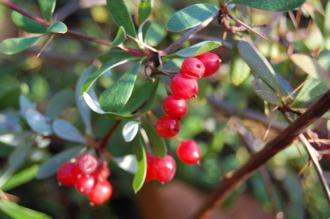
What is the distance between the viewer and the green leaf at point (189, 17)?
0.85 m

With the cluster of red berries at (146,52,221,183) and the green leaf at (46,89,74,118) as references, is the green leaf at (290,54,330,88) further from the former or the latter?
the green leaf at (46,89,74,118)

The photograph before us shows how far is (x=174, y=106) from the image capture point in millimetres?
867

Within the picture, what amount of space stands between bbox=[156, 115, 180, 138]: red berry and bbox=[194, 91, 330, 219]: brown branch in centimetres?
17

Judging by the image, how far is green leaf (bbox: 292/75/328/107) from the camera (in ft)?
2.86

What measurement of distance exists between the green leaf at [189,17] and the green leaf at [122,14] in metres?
0.06

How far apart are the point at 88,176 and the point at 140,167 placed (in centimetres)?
12

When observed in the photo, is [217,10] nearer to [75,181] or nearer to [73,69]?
[75,181]

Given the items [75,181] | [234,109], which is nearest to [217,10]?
[75,181]

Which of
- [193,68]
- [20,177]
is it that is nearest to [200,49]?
[193,68]

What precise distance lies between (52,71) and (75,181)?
0.90 meters

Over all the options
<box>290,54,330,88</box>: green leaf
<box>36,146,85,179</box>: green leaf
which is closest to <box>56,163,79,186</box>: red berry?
<box>36,146,85,179</box>: green leaf

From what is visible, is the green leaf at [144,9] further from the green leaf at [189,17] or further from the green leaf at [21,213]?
the green leaf at [21,213]

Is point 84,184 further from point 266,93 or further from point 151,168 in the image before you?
point 266,93

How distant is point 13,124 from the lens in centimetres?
123
